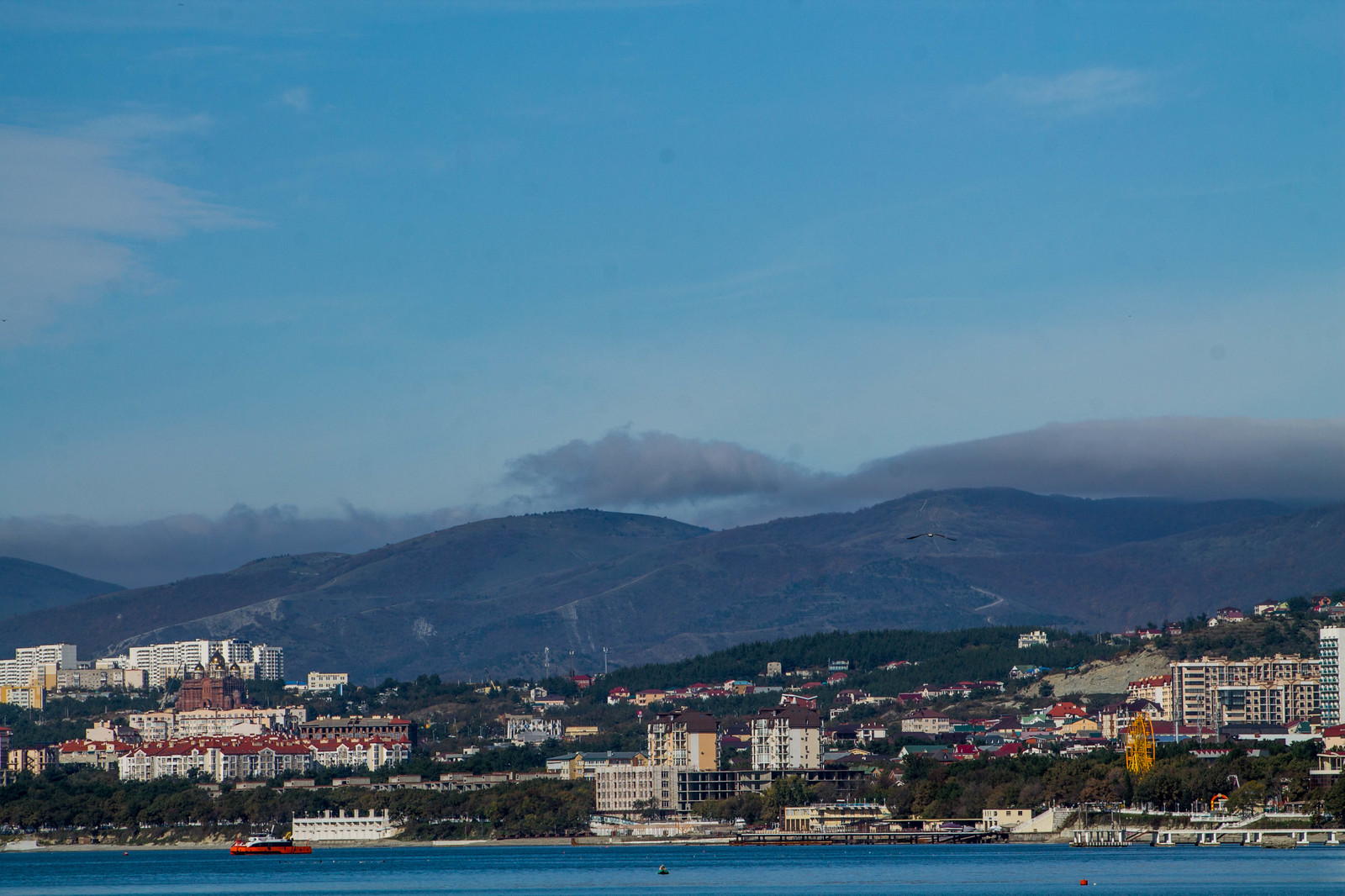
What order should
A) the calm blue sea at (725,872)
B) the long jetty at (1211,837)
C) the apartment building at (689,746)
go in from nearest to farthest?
the calm blue sea at (725,872), the long jetty at (1211,837), the apartment building at (689,746)

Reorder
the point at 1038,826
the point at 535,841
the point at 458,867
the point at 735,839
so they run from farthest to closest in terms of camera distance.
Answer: the point at 535,841
the point at 735,839
the point at 1038,826
the point at 458,867

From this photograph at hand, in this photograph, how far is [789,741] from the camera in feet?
590

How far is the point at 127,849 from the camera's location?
6649 inches

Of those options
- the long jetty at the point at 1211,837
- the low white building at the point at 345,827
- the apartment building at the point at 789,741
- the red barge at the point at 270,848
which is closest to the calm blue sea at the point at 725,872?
the long jetty at the point at 1211,837

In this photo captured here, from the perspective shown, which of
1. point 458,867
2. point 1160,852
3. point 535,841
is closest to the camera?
point 1160,852

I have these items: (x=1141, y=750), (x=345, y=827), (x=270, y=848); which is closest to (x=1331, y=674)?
(x=1141, y=750)

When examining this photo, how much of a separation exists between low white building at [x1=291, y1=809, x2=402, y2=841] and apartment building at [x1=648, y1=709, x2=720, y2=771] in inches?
928

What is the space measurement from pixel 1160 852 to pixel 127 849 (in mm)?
87410

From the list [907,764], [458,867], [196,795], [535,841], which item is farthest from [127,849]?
[907,764]

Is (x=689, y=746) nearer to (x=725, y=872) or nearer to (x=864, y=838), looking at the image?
(x=864, y=838)

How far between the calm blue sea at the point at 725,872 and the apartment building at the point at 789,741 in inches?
1040

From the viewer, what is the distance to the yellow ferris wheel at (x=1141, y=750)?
456 ft

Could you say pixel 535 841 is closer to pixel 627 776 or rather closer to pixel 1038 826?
pixel 627 776

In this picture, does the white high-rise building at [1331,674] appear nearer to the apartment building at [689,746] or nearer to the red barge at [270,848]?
the apartment building at [689,746]
